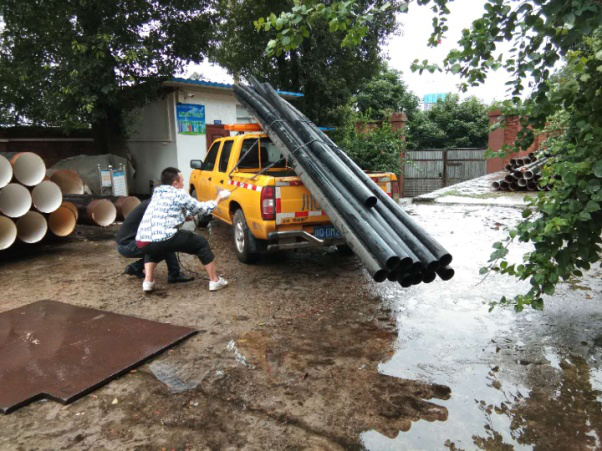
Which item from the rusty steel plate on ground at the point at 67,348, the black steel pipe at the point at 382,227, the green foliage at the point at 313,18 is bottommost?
the rusty steel plate on ground at the point at 67,348

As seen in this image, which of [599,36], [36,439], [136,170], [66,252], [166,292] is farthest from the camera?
[136,170]

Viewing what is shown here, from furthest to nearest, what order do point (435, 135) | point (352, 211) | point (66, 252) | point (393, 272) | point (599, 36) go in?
point (435, 135)
point (66, 252)
point (352, 211)
point (393, 272)
point (599, 36)

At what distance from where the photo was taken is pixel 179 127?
45.3 ft

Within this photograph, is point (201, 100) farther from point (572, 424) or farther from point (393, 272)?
point (572, 424)

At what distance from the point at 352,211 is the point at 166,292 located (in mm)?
2610

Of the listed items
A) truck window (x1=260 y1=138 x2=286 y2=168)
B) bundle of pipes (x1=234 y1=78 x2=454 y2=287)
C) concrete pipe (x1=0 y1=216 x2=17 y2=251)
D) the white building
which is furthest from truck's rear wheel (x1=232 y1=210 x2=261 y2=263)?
the white building

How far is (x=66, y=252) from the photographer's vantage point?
313 inches

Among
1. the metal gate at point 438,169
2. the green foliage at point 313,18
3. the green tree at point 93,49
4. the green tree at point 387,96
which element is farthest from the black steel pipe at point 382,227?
the green tree at point 387,96

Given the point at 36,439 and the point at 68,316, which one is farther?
the point at 68,316

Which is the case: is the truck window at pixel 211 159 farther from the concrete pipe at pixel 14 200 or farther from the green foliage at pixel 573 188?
the green foliage at pixel 573 188

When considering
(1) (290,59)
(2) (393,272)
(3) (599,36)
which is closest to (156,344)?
(2) (393,272)

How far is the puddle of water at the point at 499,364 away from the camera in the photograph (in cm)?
288

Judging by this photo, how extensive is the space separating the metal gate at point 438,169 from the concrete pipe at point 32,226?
14.8 metres

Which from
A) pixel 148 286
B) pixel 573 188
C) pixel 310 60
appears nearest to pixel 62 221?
pixel 148 286
